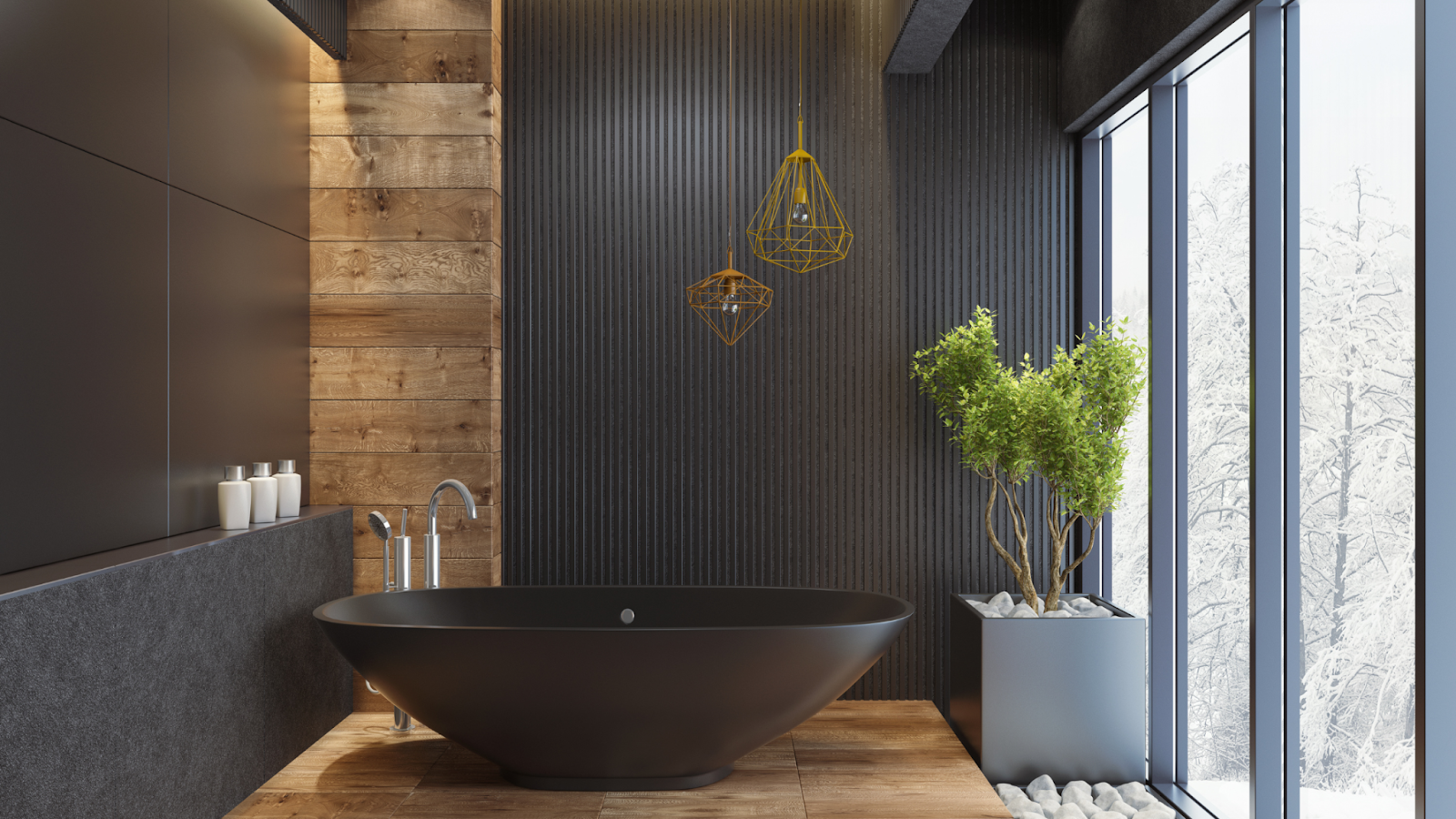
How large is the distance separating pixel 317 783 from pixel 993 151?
3.34 m

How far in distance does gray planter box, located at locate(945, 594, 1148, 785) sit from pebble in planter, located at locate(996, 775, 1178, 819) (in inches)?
2.5

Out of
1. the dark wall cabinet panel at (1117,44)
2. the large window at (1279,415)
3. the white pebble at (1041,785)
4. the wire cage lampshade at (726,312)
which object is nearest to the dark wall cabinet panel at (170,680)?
the wire cage lampshade at (726,312)

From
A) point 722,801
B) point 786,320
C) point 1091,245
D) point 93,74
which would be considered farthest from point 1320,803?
point 93,74

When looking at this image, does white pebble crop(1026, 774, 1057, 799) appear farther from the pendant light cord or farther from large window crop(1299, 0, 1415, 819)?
the pendant light cord

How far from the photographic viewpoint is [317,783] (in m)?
→ 2.92

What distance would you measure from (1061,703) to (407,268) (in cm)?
282

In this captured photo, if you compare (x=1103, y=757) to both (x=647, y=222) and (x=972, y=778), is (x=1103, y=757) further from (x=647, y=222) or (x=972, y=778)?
(x=647, y=222)

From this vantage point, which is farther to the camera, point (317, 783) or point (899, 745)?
point (899, 745)

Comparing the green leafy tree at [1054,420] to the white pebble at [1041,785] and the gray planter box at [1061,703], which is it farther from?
the white pebble at [1041,785]

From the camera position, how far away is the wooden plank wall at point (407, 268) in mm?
3701

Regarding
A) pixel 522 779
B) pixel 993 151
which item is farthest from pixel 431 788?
pixel 993 151

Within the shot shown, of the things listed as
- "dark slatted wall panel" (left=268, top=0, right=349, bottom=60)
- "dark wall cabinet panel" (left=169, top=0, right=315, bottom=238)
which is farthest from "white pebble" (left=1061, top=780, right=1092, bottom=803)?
"dark slatted wall panel" (left=268, top=0, right=349, bottom=60)

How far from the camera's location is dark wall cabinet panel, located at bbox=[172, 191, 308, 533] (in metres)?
2.75

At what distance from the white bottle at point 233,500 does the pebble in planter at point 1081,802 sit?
2.46 meters
